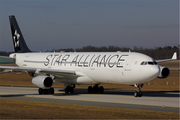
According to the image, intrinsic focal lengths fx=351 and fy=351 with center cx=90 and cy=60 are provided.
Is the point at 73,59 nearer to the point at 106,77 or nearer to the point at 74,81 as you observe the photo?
the point at 74,81

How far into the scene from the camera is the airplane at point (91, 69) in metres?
28.4

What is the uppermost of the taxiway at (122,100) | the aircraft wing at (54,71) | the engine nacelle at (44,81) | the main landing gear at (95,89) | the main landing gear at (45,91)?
the aircraft wing at (54,71)

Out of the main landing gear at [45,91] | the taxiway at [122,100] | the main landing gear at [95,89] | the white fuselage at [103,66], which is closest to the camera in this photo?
the taxiway at [122,100]

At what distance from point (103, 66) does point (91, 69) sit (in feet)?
5.05

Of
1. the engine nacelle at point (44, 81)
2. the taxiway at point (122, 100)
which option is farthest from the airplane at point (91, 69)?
the taxiway at point (122, 100)

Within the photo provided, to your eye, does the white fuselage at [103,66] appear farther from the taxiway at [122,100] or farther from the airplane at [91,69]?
the taxiway at [122,100]

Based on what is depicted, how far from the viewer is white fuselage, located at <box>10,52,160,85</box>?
2827cm

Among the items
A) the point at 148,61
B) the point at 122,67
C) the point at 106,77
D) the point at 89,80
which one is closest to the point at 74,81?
the point at 89,80

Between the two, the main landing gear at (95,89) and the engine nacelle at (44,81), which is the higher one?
the engine nacelle at (44,81)

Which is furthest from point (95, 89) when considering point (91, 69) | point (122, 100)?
point (122, 100)

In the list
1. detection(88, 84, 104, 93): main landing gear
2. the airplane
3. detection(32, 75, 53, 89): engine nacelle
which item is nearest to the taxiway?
detection(32, 75, 53, 89): engine nacelle

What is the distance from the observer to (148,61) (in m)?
28.3

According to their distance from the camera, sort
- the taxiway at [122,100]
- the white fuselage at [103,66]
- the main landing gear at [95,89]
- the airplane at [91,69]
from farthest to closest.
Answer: the main landing gear at [95,89] < the airplane at [91,69] < the white fuselage at [103,66] < the taxiway at [122,100]

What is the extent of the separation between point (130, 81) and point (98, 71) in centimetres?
370
